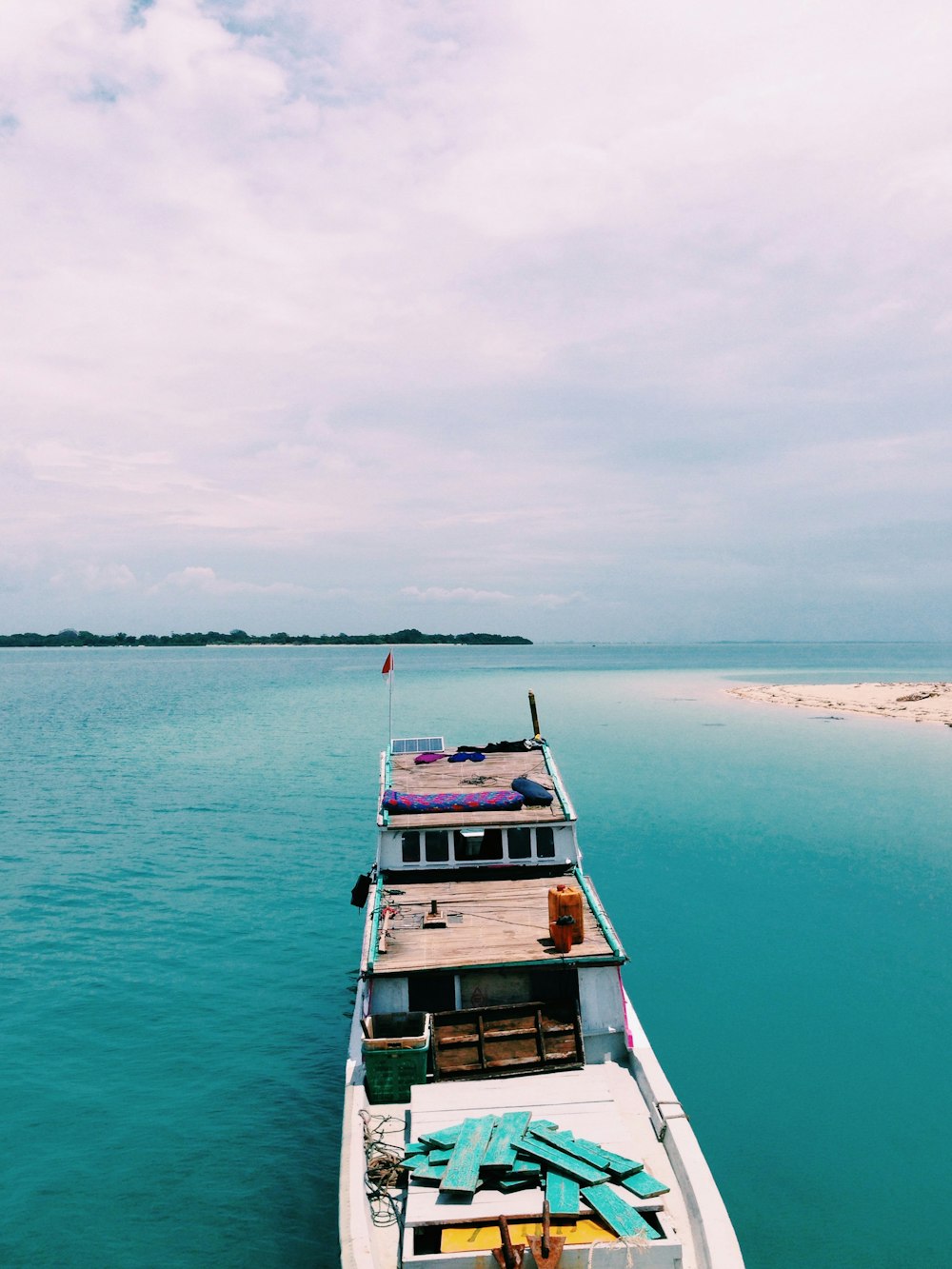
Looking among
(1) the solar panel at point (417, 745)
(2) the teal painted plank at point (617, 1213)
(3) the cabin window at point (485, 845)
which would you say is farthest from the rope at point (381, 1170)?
(1) the solar panel at point (417, 745)

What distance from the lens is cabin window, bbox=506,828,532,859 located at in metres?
22.0

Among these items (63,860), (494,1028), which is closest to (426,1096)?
(494,1028)

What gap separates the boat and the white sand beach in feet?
253

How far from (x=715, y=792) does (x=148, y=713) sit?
70.3 metres

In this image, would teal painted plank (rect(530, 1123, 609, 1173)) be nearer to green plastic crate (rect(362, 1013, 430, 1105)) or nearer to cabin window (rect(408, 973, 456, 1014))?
green plastic crate (rect(362, 1013, 430, 1105))

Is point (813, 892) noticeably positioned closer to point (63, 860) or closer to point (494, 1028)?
point (494, 1028)

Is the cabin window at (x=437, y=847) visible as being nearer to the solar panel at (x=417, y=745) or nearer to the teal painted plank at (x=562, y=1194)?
the solar panel at (x=417, y=745)

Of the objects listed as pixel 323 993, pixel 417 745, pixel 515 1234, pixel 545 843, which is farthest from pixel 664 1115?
pixel 417 745

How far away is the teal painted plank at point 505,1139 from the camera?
11594 mm

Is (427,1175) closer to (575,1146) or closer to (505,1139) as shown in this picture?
(505,1139)

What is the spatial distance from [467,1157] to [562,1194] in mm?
1557

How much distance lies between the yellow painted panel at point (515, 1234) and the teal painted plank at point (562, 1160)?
0.62 m

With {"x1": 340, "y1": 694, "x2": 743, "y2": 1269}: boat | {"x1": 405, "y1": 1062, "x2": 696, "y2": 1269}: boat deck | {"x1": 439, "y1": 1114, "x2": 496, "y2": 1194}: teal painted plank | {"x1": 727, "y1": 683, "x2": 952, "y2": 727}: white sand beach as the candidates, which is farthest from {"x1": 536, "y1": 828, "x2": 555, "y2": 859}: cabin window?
{"x1": 727, "y1": 683, "x2": 952, "y2": 727}: white sand beach

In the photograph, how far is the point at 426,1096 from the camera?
45.9 feet
